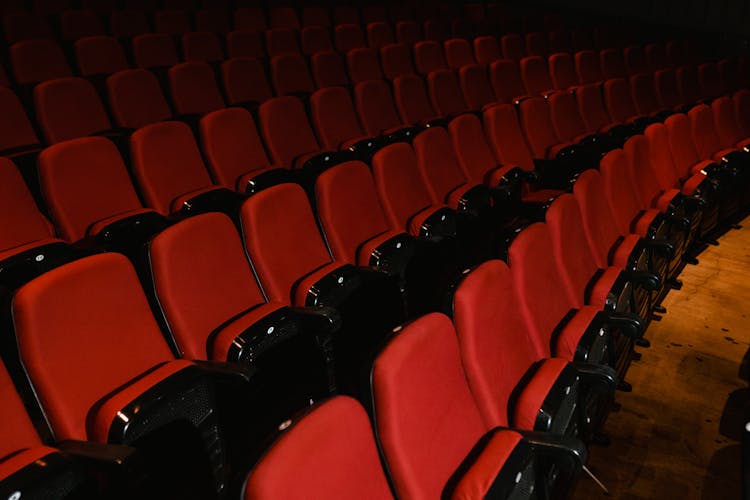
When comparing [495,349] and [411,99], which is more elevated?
[411,99]

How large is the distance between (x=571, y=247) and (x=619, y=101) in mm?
806

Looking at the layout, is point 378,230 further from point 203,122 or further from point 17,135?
point 17,135

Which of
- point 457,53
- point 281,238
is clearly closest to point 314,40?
point 457,53

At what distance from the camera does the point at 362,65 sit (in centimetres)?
121

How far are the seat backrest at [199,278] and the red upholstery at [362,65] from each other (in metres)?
0.76

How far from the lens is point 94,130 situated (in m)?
0.81

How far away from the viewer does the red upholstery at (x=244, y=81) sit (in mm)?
997

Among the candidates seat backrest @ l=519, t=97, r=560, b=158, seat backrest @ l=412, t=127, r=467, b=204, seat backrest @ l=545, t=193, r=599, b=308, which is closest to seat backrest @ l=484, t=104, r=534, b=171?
seat backrest @ l=519, t=97, r=560, b=158

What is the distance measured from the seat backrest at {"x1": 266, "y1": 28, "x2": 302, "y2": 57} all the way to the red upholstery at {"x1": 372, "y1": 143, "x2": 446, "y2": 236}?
25.6 inches

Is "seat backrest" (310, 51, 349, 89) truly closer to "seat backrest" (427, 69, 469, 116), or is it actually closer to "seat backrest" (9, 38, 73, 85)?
"seat backrest" (427, 69, 469, 116)

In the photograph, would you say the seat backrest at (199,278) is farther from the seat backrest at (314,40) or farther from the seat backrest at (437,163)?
the seat backrest at (314,40)

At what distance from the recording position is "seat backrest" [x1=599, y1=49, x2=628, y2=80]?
5.08ft

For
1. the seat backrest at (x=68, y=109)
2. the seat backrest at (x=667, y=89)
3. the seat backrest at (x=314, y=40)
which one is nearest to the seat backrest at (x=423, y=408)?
the seat backrest at (x=68, y=109)

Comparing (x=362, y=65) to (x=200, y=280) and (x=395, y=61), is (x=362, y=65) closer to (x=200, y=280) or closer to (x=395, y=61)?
(x=395, y=61)
